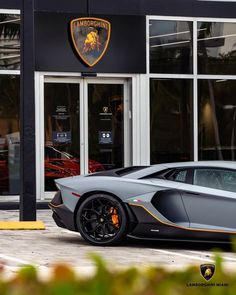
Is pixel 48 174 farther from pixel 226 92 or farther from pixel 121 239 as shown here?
pixel 121 239

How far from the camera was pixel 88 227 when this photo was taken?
8.84m

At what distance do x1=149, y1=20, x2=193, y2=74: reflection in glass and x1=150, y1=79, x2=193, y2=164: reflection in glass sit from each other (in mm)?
275

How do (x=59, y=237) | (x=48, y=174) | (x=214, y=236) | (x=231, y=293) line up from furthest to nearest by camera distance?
(x=48, y=174), (x=59, y=237), (x=214, y=236), (x=231, y=293)

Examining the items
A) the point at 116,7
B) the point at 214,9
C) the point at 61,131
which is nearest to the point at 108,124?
the point at 61,131

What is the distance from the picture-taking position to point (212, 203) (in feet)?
27.5

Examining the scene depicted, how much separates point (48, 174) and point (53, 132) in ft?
2.88

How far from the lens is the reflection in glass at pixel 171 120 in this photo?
15000 millimetres

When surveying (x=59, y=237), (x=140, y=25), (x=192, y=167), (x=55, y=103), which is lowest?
(x=59, y=237)

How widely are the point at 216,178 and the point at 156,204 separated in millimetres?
797

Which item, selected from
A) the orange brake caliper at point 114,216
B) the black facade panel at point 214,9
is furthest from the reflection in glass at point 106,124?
the orange brake caliper at point 114,216

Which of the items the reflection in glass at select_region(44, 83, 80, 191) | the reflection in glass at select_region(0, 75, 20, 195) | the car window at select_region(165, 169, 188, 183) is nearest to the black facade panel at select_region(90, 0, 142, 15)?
the reflection in glass at select_region(44, 83, 80, 191)

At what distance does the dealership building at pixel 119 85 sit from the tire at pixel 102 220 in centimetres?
552

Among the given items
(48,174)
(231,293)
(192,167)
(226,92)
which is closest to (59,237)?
(192,167)

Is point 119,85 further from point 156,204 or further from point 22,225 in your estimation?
point 156,204
